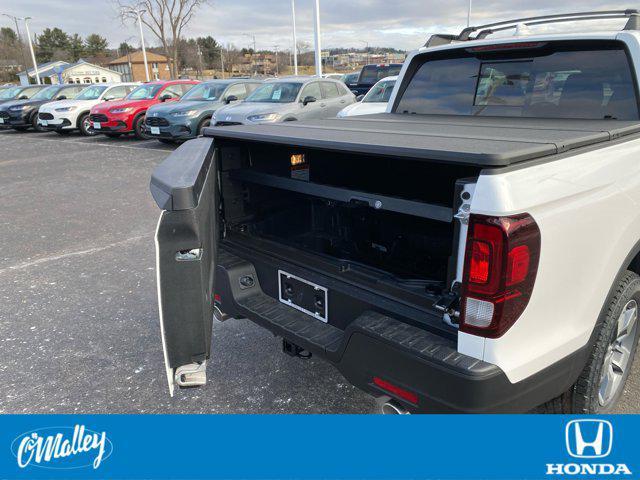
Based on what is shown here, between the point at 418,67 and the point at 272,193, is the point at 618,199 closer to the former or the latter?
the point at 272,193

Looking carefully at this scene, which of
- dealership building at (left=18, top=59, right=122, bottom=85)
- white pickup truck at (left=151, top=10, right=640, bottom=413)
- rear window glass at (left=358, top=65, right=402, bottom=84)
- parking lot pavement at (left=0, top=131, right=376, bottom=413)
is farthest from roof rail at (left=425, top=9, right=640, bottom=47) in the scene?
dealership building at (left=18, top=59, right=122, bottom=85)

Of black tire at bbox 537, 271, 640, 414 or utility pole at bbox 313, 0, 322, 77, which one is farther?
utility pole at bbox 313, 0, 322, 77

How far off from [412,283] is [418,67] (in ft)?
8.55

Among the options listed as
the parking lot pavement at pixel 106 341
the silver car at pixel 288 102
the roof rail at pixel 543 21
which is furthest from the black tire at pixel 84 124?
the roof rail at pixel 543 21

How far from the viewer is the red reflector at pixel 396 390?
199 centimetres

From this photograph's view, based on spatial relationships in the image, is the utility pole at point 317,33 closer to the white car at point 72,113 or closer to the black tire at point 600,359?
the white car at point 72,113

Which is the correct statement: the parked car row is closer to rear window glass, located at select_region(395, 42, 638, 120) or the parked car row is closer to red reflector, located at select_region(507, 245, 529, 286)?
rear window glass, located at select_region(395, 42, 638, 120)

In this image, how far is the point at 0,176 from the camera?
10.8m

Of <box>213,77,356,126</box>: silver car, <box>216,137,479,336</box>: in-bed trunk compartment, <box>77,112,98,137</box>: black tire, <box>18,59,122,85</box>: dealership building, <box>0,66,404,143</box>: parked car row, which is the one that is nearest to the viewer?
<box>216,137,479,336</box>: in-bed trunk compartment

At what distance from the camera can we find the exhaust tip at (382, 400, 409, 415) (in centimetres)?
209

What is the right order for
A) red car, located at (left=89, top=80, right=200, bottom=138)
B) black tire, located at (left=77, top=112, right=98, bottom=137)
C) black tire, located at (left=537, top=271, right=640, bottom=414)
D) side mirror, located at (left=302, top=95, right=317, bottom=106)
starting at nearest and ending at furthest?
black tire, located at (left=537, top=271, right=640, bottom=414), side mirror, located at (left=302, top=95, right=317, bottom=106), red car, located at (left=89, top=80, right=200, bottom=138), black tire, located at (left=77, top=112, right=98, bottom=137)

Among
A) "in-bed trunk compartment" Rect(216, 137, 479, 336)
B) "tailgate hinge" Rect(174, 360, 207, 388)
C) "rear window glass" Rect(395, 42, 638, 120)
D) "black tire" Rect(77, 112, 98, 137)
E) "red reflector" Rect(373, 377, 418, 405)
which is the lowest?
"black tire" Rect(77, 112, 98, 137)

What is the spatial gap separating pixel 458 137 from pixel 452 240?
1.69 feet

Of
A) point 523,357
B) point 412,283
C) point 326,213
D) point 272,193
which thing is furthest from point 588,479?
point 272,193
